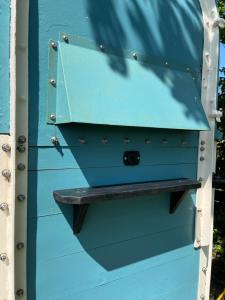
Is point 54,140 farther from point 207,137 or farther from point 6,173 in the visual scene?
point 207,137

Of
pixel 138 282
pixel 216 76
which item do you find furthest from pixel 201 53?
pixel 138 282

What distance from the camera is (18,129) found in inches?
65.3

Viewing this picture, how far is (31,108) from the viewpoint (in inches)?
67.7

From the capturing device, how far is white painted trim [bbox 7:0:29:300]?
1605mm

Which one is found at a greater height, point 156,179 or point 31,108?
point 31,108

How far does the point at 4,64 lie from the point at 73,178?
662 millimetres

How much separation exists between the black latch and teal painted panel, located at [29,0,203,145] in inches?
18.2

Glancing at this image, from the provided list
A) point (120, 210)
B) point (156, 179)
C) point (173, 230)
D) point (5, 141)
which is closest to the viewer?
point (5, 141)

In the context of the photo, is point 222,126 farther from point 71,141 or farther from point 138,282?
point 71,141

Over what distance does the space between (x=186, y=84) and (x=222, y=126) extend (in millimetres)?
2103

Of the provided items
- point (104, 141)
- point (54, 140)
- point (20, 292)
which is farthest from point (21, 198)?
point (104, 141)

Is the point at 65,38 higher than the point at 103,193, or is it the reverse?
the point at 65,38

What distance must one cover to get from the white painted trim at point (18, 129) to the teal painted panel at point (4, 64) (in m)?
0.02

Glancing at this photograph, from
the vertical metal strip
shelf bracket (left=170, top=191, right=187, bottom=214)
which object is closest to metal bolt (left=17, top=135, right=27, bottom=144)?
shelf bracket (left=170, top=191, right=187, bottom=214)
